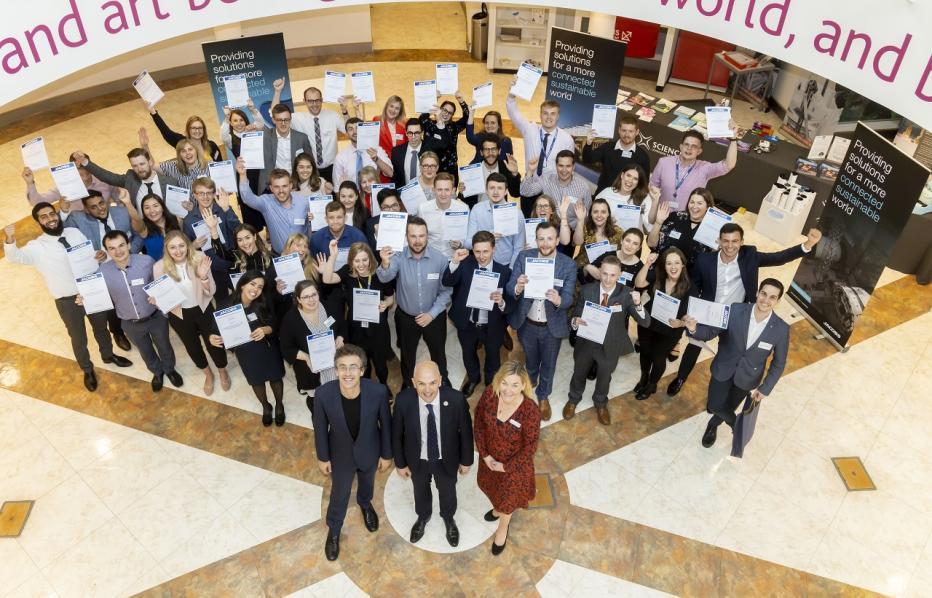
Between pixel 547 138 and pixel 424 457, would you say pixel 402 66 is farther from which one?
pixel 424 457

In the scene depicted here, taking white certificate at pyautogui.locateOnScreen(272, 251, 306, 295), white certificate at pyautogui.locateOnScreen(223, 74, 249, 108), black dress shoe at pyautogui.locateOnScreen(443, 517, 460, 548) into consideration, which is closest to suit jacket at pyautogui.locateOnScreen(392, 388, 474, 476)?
black dress shoe at pyautogui.locateOnScreen(443, 517, 460, 548)

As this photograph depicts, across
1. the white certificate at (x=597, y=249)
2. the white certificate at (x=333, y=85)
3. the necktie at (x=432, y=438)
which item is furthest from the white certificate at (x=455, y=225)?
the white certificate at (x=333, y=85)

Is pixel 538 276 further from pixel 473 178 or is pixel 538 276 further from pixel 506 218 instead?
pixel 473 178

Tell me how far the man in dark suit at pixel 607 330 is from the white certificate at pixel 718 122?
1.96 meters

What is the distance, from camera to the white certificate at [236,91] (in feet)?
22.8

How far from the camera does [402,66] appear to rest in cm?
1200

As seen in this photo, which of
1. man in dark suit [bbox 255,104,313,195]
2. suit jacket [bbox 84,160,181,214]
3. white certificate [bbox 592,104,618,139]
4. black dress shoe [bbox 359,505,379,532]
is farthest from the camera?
white certificate [bbox 592,104,618,139]

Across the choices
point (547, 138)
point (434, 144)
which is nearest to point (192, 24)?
point (434, 144)

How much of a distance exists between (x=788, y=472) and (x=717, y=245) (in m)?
1.88

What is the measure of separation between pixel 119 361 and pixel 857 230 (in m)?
6.82

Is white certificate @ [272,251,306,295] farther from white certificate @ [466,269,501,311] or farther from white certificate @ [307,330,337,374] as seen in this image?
white certificate @ [466,269,501,311]

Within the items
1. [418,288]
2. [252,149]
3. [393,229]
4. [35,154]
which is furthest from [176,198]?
[418,288]

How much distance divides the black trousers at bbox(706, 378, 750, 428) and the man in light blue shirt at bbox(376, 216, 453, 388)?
2083 millimetres

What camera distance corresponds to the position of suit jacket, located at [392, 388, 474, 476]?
13.1ft
